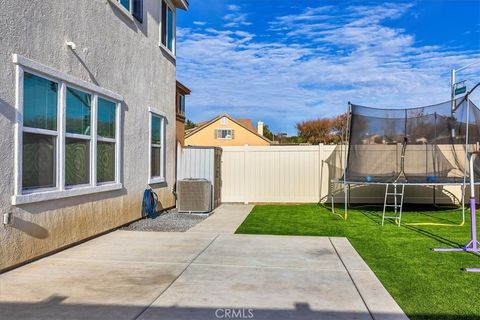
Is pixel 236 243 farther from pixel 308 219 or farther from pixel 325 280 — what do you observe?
pixel 308 219

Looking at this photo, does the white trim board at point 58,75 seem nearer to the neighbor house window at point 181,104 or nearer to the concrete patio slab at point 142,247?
the concrete patio slab at point 142,247

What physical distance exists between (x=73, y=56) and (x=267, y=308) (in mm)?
5176


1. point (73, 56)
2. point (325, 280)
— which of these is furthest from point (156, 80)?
point (325, 280)

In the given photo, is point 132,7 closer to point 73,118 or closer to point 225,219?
point 73,118

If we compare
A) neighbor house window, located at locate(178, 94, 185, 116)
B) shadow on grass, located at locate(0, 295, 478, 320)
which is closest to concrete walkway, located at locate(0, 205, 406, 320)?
shadow on grass, located at locate(0, 295, 478, 320)

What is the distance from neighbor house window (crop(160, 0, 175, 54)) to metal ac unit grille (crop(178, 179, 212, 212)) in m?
4.03

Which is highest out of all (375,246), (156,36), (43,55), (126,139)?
(156,36)

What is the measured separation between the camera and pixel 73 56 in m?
7.17

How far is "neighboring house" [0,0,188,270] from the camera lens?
5695 millimetres

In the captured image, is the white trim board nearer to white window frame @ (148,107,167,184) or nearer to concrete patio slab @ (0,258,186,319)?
white window frame @ (148,107,167,184)

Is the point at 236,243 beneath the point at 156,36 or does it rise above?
beneath

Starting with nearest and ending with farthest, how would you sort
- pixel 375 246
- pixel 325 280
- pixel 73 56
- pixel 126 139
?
pixel 325 280 < pixel 73 56 < pixel 375 246 < pixel 126 139

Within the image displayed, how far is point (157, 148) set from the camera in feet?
39.0

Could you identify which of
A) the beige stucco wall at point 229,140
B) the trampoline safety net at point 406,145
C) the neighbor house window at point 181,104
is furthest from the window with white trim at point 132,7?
the beige stucco wall at point 229,140
